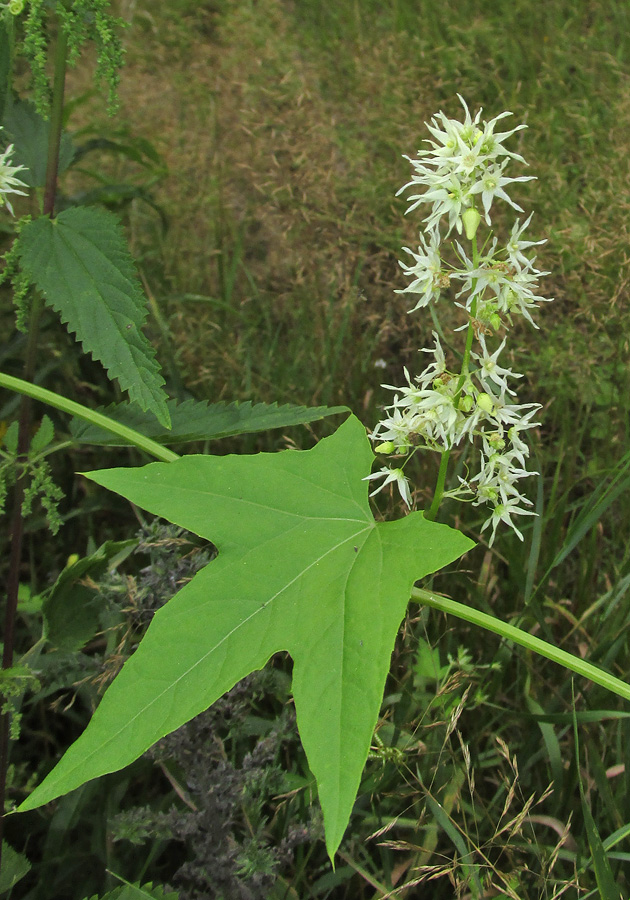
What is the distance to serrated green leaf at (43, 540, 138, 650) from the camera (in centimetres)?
154

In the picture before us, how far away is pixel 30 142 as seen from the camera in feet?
5.87

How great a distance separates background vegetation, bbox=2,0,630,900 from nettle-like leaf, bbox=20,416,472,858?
408 millimetres

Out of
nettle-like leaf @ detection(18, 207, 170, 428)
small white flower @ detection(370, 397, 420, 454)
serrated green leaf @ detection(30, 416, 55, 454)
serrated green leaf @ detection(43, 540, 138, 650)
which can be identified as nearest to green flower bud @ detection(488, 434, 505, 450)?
small white flower @ detection(370, 397, 420, 454)

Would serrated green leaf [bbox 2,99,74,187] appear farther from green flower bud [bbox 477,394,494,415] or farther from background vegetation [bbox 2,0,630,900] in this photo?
green flower bud [bbox 477,394,494,415]

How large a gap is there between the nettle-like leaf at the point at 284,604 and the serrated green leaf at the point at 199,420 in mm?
212

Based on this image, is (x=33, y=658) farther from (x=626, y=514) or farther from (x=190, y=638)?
(x=626, y=514)

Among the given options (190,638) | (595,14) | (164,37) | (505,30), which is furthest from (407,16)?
(190,638)

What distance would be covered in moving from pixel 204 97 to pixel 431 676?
3.46 meters

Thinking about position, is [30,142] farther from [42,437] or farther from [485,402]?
[485,402]

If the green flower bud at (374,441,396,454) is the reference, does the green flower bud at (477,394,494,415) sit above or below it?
above

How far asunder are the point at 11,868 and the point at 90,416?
2.77ft

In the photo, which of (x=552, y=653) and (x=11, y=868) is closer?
(x=552, y=653)

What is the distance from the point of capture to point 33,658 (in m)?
1.73

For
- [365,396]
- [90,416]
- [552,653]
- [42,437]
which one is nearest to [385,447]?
[552,653]
